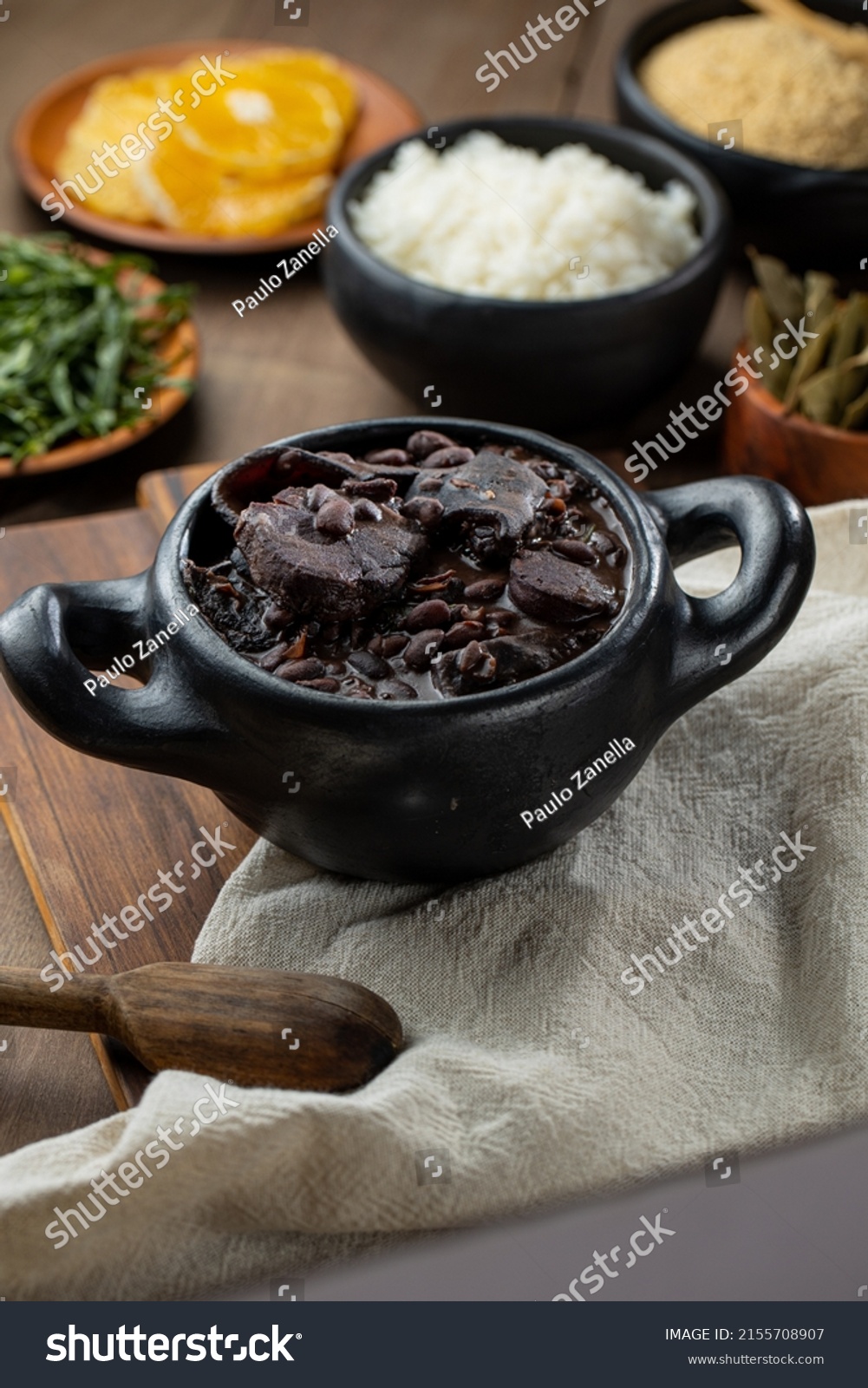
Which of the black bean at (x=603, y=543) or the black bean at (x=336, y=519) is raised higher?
the black bean at (x=336, y=519)

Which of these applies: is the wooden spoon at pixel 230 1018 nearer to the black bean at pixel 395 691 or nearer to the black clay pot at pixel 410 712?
the black clay pot at pixel 410 712

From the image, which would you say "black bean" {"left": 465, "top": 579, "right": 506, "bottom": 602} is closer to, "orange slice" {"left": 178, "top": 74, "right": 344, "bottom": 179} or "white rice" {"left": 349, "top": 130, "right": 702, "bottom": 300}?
"white rice" {"left": 349, "top": 130, "right": 702, "bottom": 300}

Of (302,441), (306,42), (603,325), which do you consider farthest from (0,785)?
(306,42)

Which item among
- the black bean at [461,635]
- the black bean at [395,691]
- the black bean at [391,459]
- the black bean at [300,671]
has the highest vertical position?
the black bean at [300,671]

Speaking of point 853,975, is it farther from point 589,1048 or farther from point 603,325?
point 603,325

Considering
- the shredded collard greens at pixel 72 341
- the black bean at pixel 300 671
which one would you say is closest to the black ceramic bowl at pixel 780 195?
the shredded collard greens at pixel 72 341

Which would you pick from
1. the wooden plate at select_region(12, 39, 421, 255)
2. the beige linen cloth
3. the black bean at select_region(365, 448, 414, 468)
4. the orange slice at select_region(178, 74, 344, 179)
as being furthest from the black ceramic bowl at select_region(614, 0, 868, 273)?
the black bean at select_region(365, 448, 414, 468)

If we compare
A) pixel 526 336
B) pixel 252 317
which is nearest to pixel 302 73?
pixel 252 317

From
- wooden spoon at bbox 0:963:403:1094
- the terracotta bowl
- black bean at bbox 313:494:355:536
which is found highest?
black bean at bbox 313:494:355:536

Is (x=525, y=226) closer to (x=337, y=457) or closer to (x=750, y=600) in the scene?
(x=337, y=457)
